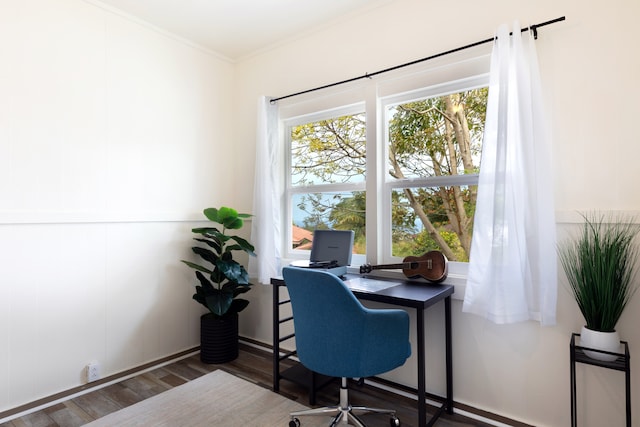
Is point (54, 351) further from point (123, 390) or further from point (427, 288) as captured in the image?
point (427, 288)

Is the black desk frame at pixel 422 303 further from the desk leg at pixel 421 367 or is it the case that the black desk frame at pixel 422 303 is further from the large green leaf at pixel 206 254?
the large green leaf at pixel 206 254

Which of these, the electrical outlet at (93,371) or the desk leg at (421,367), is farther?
the electrical outlet at (93,371)

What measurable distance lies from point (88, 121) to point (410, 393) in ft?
9.42

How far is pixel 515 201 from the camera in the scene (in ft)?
6.03

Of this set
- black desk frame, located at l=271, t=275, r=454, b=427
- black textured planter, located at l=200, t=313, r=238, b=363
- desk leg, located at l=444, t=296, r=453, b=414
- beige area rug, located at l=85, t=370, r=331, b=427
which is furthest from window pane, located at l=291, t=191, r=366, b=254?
beige area rug, located at l=85, t=370, r=331, b=427

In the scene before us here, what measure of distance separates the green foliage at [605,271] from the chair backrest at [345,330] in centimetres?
83

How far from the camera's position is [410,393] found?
2.32 meters

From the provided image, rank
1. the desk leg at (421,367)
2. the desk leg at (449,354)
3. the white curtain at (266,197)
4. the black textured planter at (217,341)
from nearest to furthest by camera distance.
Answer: the desk leg at (421,367) < the desk leg at (449,354) < the black textured planter at (217,341) < the white curtain at (266,197)

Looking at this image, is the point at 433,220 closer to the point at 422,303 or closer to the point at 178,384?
the point at 422,303

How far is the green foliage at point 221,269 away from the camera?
110 inches

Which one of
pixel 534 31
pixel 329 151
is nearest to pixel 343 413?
pixel 329 151

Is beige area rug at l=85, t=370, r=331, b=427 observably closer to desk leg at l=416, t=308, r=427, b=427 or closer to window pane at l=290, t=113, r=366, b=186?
desk leg at l=416, t=308, r=427, b=427

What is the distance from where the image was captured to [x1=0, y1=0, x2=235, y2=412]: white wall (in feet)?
7.09

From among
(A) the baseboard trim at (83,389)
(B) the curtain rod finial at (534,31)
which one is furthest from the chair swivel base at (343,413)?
(B) the curtain rod finial at (534,31)
